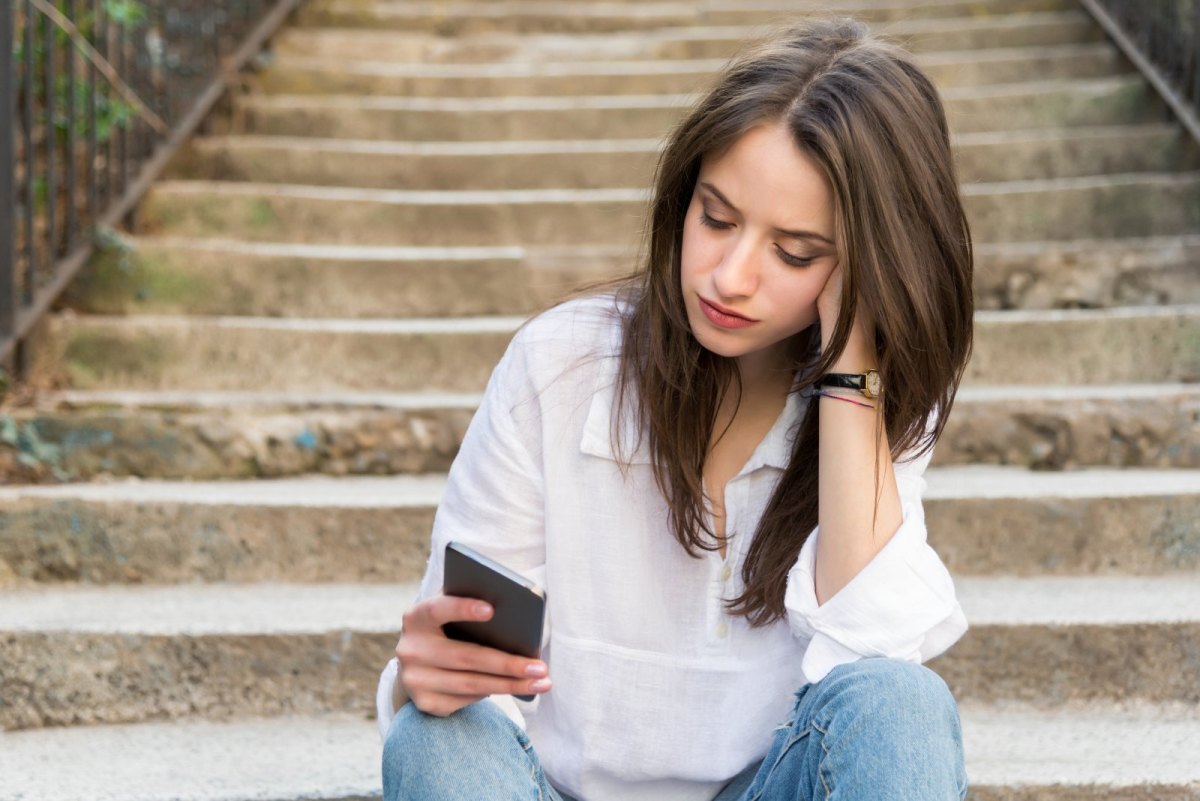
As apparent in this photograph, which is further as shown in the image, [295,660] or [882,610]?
[295,660]

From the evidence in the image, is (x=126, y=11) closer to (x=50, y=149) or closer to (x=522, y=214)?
(x=50, y=149)

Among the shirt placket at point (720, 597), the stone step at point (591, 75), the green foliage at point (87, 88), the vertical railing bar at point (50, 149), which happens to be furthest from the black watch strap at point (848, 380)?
the stone step at point (591, 75)

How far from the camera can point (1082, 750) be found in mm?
1879

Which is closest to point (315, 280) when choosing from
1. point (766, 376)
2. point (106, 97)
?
point (106, 97)

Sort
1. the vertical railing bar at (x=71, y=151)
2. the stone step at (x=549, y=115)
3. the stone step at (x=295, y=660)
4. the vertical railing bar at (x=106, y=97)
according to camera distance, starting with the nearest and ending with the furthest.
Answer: the stone step at (x=295, y=660)
the vertical railing bar at (x=71, y=151)
the vertical railing bar at (x=106, y=97)
the stone step at (x=549, y=115)

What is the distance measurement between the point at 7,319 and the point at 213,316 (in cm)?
52

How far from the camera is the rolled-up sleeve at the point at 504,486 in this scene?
150 centimetres

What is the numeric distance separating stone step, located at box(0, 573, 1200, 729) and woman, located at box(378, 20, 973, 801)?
21.9 inches

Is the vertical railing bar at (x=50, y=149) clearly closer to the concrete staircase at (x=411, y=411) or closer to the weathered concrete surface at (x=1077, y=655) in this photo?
the concrete staircase at (x=411, y=411)

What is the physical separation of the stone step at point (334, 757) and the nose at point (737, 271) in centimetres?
79

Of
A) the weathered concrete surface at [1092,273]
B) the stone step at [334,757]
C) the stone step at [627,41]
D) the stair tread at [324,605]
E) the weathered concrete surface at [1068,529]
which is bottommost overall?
the stone step at [334,757]

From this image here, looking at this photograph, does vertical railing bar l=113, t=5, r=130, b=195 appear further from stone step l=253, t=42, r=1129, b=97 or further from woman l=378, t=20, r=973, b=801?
woman l=378, t=20, r=973, b=801

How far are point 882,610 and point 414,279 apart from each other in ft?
6.23

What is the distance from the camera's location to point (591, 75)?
4.33 m
